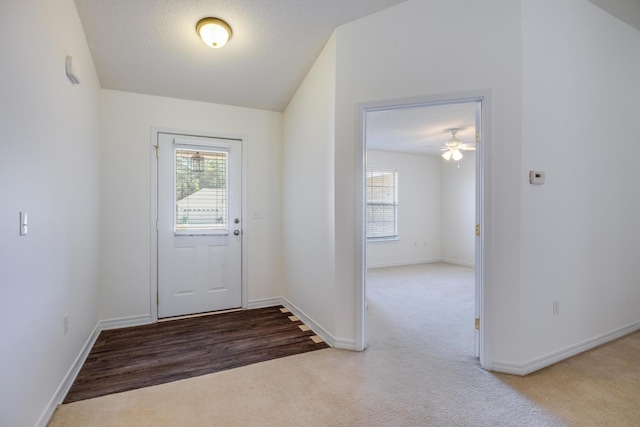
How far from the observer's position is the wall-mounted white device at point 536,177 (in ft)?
7.10

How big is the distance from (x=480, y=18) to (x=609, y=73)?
150cm

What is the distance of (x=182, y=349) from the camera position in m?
2.61

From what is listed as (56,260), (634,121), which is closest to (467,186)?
(634,121)

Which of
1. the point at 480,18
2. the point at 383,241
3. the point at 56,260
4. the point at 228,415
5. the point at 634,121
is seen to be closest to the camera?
the point at 228,415

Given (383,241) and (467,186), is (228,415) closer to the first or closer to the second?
(383,241)

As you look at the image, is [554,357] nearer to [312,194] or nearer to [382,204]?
Result: [312,194]

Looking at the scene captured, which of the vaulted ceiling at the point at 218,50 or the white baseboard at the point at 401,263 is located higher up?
the vaulted ceiling at the point at 218,50

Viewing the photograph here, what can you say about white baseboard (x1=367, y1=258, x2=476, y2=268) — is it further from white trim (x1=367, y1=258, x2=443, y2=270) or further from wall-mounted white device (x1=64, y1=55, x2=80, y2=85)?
wall-mounted white device (x1=64, y1=55, x2=80, y2=85)

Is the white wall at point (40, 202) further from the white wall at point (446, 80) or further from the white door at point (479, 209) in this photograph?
the white door at point (479, 209)

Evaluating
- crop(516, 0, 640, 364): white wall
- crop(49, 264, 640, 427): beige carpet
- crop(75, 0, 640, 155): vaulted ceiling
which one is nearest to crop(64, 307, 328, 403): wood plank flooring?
crop(49, 264, 640, 427): beige carpet

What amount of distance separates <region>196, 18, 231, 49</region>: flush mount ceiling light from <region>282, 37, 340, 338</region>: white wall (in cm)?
90

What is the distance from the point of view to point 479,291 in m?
2.26

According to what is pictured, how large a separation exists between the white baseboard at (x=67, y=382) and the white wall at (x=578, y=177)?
300 centimetres

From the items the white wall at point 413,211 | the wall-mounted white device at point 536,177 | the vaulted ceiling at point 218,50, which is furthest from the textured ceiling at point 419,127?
the wall-mounted white device at point 536,177
